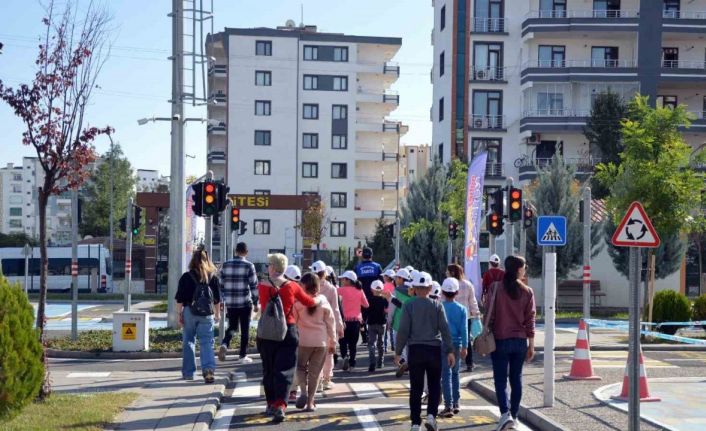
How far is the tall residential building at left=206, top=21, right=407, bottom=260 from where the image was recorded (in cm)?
7256

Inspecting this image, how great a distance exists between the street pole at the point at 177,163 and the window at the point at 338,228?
5380 cm

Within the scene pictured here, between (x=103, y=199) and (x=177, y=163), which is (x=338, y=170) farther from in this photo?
(x=177, y=163)

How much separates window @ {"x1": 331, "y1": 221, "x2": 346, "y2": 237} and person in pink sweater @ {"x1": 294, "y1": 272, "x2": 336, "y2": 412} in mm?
63470

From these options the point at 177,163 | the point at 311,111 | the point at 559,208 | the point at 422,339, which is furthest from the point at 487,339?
the point at 311,111

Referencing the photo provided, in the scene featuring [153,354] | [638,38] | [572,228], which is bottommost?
[153,354]

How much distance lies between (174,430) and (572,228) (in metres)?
33.1

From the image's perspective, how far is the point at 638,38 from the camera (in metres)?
56.7

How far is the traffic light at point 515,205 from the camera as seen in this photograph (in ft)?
66.2

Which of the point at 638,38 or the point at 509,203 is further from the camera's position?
the point at 638,38

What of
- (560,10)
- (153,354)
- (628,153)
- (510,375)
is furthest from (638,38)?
(510,375)

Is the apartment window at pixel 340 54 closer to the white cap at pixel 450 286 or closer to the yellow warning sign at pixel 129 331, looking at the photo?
the yellow warning sign at pixel 129 331

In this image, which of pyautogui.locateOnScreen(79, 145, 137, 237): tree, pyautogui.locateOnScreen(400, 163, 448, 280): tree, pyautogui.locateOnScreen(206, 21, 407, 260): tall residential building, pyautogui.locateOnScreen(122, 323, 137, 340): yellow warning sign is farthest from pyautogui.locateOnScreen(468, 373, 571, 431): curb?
pyautogui.locateOnScreen(79, 145, 137, 237): tree

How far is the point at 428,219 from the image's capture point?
45.7 metres

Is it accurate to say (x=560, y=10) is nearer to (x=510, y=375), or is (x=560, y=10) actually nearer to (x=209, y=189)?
(x=209, y=189)
